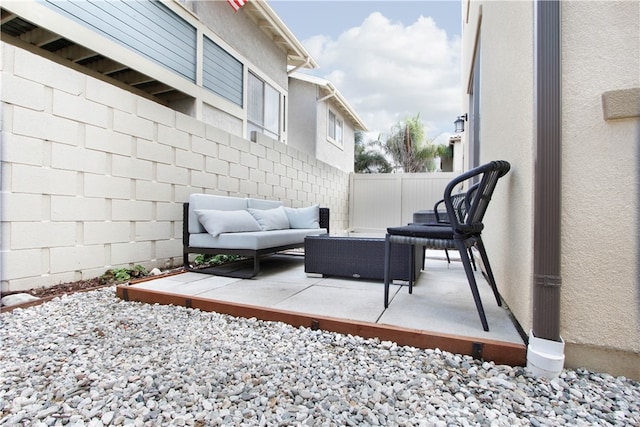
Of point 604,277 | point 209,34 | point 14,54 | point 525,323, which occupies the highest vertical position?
point 209,34

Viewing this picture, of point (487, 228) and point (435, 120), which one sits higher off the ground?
point (435, 120)

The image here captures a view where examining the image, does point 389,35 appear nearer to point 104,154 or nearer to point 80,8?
point 80,8

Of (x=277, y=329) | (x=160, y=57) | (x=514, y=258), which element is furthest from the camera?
(x=160, y=57)

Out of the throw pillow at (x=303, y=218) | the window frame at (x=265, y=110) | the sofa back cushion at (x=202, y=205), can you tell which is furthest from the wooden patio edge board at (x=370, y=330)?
the window frame at (x=265, y=110)

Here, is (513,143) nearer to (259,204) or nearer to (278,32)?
(259,204)

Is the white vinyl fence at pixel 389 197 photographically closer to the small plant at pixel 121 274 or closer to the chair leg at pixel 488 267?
the small plant at pixel 121 274

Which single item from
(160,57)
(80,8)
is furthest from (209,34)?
A: (80,8)

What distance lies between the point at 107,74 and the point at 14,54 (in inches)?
89.1

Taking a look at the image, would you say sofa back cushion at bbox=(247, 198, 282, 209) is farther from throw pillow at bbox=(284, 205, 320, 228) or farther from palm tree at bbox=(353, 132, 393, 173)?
palm tree at bbox=(353, 132, 393, 173)

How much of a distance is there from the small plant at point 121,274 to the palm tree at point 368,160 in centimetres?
1427

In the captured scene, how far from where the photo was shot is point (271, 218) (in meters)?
4.26

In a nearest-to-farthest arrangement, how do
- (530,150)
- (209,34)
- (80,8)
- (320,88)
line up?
(530,150) → (80,8) → (209,34) → (320,88)

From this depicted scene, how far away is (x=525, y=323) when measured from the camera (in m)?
1.45

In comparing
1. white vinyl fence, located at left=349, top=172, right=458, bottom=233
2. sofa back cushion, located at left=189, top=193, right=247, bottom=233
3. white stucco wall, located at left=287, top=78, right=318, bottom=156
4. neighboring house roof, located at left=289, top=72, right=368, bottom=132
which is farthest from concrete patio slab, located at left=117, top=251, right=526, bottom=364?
neighboring house roof, located at left=289, top=72, right=368, bottom=132
